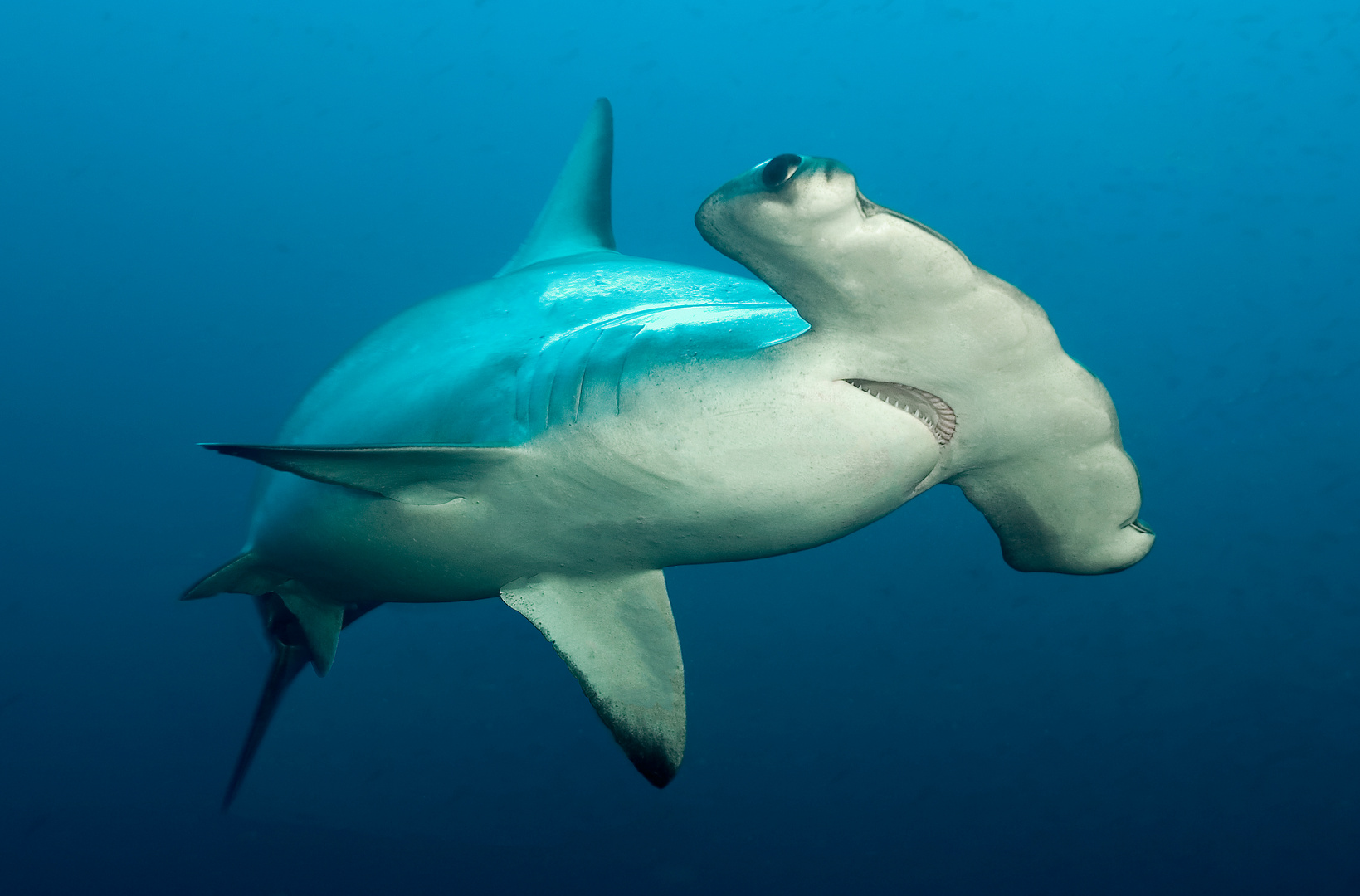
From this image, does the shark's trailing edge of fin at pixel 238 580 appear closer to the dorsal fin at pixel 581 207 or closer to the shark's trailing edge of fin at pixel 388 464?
the shark's trailing edge of fin at pixel 388 464

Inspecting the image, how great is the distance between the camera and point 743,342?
4.61 feet

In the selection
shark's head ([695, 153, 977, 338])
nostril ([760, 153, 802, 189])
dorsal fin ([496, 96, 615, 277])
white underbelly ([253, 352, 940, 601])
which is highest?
dorsal fin ([496, 96, 615, 277])

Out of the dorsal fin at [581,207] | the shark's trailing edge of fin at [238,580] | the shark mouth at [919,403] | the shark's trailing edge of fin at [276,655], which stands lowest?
the shark's trailing edge of fin at [276,655]

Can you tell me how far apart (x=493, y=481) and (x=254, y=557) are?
1.29 meters

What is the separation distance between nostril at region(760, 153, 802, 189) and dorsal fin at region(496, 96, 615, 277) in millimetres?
1807

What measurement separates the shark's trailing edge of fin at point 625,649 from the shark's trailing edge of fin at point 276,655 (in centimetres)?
122

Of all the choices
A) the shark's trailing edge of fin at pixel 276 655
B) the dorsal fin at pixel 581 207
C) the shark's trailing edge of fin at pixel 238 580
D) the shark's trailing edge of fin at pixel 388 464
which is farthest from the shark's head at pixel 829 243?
the shark's trailing edge of fin at pixel 276 655

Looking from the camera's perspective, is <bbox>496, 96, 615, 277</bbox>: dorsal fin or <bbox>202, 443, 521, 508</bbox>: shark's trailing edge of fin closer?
<bbox>202, 443, 521, 508</bbox>: shark's trailing edge of fin

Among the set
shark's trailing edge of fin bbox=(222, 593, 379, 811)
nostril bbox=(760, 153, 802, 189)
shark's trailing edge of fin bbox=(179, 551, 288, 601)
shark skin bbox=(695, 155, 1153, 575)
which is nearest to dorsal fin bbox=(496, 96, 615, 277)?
shark's trailing edge of fin bbox=(179, 551, 288, 601)

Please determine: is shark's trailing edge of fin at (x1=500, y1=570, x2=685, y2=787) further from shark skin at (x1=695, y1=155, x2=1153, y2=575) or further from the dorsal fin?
the dorsal fin

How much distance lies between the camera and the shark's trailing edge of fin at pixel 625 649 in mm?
2057

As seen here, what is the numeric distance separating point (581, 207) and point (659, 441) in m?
1.69

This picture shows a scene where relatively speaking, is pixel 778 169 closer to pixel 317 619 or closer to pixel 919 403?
pixel 919 403

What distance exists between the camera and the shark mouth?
55.3 inches
